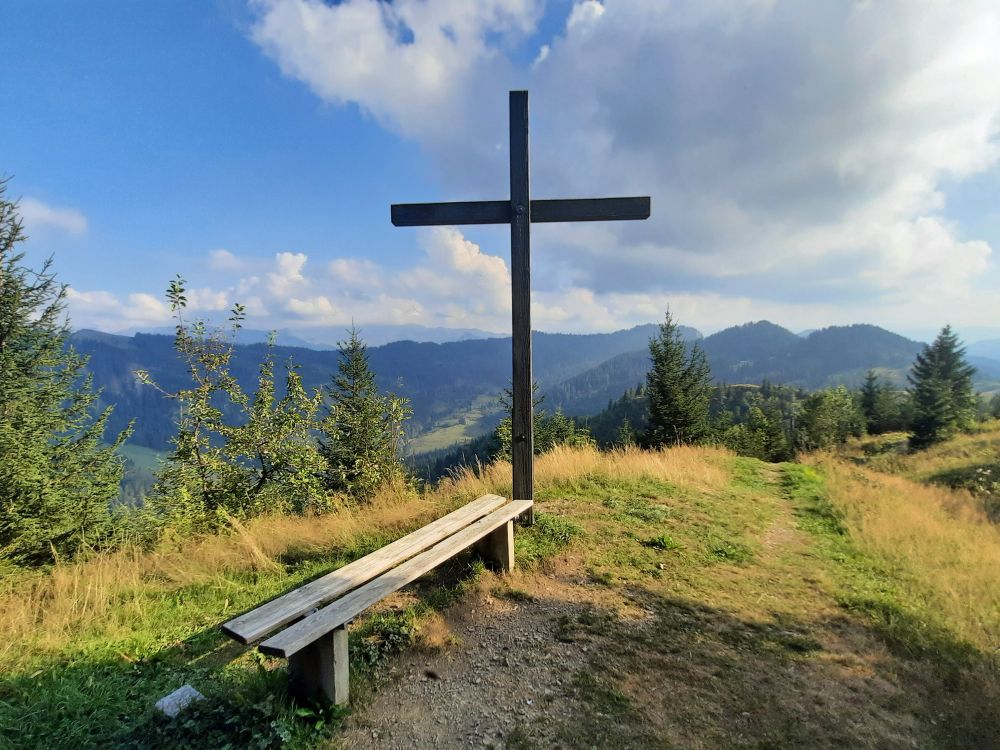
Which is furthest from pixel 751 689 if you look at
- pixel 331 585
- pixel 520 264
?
pixel 520 264

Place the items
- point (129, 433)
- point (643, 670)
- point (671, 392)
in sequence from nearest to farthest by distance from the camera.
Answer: point (643, 670) < point (129, 433) < point (671, 392)

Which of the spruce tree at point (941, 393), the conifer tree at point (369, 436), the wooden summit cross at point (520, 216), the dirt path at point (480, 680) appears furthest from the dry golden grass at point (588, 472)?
the spruce tree at point (941, 393)

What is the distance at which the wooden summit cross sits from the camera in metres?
4.46

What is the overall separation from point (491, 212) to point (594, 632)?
13.0ft

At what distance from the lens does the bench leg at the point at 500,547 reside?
13.6ft

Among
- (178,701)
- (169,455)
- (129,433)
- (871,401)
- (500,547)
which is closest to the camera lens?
(178,701)

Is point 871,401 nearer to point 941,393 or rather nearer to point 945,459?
point 941,393

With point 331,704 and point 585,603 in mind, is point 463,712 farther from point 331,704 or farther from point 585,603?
point 585,603

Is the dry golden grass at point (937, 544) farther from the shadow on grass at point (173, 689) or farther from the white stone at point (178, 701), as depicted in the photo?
the white stone at point (178, 701)

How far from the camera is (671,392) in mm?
19594

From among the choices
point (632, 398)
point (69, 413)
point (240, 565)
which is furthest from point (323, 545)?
point (632, 398)

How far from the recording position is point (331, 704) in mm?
2467

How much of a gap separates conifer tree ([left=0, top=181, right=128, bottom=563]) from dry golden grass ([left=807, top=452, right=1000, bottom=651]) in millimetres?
10696

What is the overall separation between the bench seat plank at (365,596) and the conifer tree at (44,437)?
6.64m
